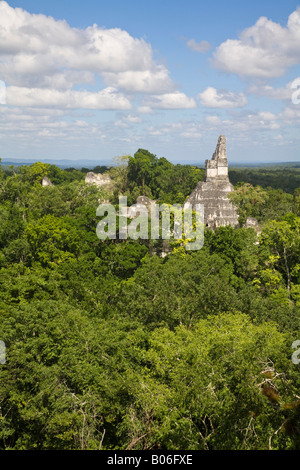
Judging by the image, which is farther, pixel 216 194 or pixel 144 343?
pixel 216 194

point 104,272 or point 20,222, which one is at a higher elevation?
point 20,222

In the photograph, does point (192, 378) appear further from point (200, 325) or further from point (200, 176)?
point (200, 176)

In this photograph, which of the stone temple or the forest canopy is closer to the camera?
the forest canopy

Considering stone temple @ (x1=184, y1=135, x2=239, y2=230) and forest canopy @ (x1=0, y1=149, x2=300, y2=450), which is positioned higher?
stone temple @ (x1=184, y1=135, x2=239, y2=230)

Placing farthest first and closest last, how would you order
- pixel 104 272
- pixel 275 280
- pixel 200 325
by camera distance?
pixel 275 280
pixel 104 272
pixel 200 325

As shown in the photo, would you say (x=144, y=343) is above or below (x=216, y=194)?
below

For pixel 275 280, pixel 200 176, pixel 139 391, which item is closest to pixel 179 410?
pixel 139 391

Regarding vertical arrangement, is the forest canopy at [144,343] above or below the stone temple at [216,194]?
below

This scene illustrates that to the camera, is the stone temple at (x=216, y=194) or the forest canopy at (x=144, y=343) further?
the stone temple at (x=216, y=194)
